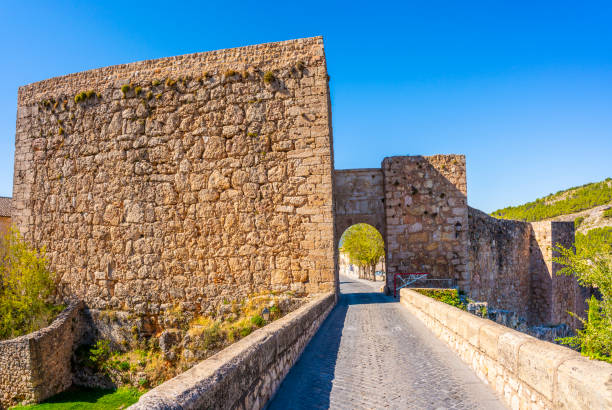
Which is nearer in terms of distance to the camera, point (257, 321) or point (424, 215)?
point (257, 321)

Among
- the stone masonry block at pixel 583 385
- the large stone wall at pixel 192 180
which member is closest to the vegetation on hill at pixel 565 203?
the large stone wall at pixel 192 180

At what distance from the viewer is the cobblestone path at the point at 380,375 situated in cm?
342

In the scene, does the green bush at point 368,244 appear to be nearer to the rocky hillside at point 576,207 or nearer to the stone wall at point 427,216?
the stone wall at point 427,216

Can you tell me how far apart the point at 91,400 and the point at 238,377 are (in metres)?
8.22

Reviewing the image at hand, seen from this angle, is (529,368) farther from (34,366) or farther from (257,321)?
(34,366)

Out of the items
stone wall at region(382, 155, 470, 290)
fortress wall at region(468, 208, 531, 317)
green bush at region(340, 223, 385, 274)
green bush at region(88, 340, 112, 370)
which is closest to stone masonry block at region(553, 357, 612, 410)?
green bush at region(88, 340, 112, 370)

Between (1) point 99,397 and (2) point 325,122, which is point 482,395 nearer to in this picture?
(2) point 325,122

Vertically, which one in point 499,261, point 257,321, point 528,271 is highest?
point 499,261

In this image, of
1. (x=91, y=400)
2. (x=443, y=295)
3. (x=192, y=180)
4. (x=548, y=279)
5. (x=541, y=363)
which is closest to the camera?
(x=541, y=363)

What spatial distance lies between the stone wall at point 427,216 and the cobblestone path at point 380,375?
246 inches

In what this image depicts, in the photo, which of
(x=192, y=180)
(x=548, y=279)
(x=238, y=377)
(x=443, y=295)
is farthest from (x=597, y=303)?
(x=548, y=279)

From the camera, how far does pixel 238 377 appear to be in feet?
9.09

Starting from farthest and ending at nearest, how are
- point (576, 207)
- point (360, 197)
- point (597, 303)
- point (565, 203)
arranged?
point (565, 203) < point (576, 207) < point (360, 197) < point (597, 303)

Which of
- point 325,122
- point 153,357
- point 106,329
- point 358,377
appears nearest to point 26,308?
point 106,329
